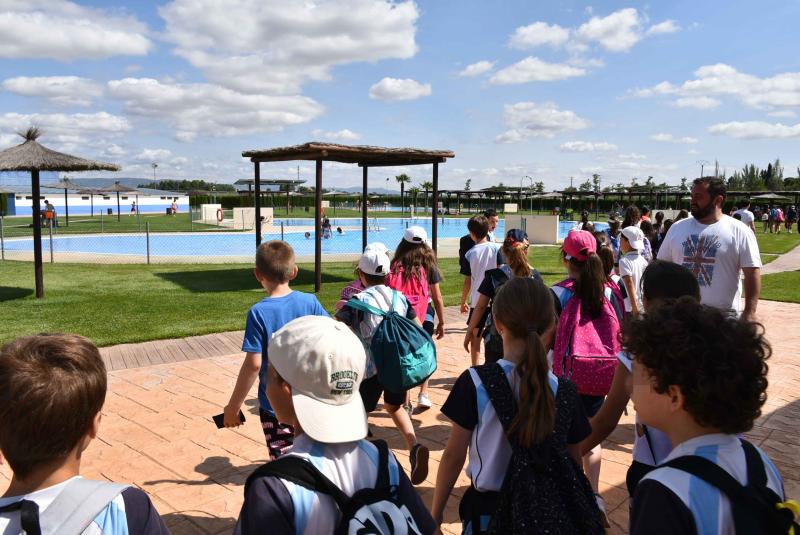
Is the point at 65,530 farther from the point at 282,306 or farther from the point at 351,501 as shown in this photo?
the point at 282,306

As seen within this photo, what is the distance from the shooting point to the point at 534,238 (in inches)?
1016

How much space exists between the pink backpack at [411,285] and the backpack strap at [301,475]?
3238mm

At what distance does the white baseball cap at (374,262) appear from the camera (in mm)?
3982

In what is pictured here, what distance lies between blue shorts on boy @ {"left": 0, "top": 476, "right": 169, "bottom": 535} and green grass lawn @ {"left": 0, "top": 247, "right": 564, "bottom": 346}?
723 cm

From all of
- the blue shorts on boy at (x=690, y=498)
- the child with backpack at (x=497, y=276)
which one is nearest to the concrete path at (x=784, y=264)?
the child with backpack at (x=497, y=276)

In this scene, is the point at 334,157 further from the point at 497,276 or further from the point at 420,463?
the point at 420,463

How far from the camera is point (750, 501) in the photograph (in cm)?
134

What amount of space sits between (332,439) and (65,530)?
65 centimetres

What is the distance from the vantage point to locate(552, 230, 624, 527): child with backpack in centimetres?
325

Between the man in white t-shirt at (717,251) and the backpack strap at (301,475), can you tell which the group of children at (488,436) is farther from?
the man in white t-shirt at (717,251)

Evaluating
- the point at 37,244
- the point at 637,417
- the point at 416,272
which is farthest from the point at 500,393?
the point at 37,244

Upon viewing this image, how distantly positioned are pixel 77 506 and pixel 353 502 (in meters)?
0.66

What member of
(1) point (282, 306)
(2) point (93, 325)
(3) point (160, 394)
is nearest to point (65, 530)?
(1) point (282, 306)

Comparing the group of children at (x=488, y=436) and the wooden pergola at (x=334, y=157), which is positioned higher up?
the wooden pergola at (x=334, y=157)
